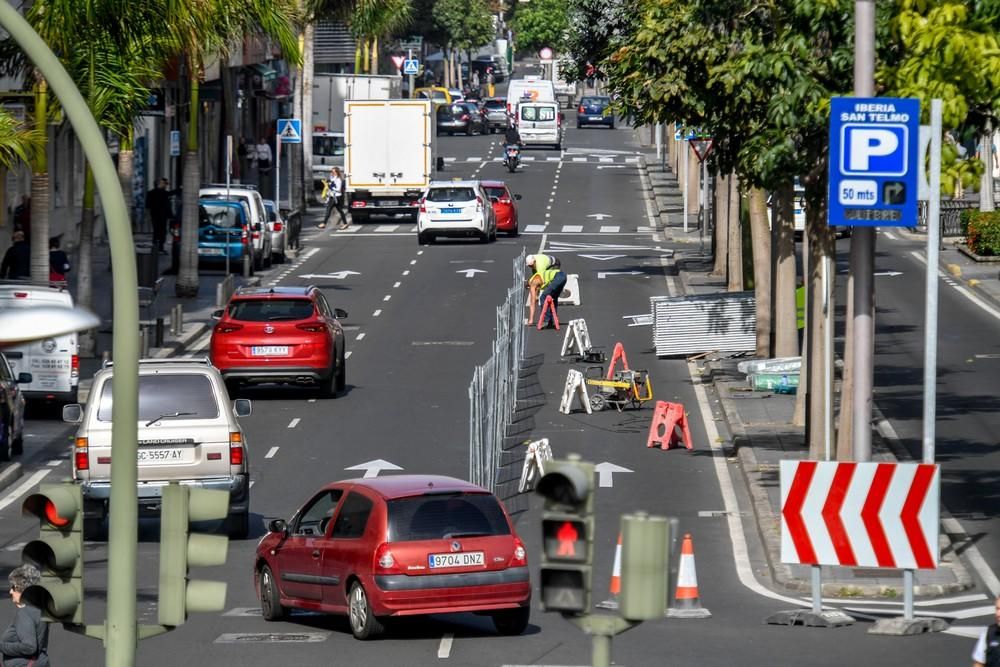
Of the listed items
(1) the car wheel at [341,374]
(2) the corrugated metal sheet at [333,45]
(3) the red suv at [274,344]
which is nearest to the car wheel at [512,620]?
(3) the red suv at [274,344]

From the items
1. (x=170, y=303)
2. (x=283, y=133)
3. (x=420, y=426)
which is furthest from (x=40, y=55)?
(x=283, y=133)

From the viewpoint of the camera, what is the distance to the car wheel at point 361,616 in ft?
51.4

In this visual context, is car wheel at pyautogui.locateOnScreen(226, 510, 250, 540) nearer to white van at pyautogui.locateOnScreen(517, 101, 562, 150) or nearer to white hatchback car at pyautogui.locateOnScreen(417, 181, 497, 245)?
white hatchback car at pyautogui.locateOnScreen(417, 181, 497, 245)

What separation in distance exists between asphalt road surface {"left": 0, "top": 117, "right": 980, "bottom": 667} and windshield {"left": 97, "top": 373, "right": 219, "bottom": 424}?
144 cm

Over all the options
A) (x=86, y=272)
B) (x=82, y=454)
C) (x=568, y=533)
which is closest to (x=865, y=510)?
(x=82, y=454)

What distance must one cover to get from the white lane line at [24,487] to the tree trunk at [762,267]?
12.7 m

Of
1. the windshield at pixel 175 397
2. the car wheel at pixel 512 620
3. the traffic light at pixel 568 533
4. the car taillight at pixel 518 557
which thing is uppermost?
the traffic light at pixel 568 533

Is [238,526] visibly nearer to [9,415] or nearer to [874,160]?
[9,415]

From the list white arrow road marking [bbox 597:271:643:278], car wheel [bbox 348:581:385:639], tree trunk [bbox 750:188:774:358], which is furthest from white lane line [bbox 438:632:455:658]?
white arrow road marking [bbox 597:271:643:278]

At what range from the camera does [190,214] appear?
40625 mm

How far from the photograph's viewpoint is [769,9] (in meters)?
22.2

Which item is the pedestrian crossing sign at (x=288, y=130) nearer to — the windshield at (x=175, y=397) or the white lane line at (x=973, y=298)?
the white lane line at (x=973, y=298)

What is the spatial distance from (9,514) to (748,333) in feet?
54.1

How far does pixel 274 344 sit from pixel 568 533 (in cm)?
2162
